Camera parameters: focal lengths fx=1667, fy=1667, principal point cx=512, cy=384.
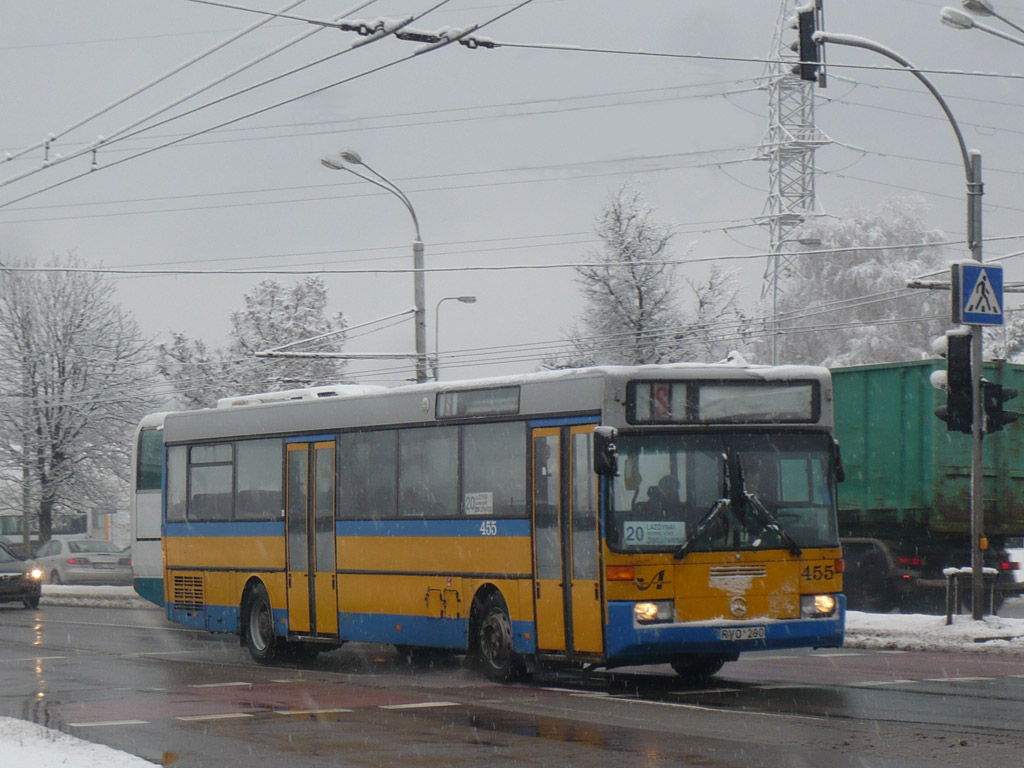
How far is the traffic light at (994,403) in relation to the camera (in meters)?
19.7

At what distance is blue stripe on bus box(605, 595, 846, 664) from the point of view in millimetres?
13117

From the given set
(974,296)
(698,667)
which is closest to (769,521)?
(698,667)

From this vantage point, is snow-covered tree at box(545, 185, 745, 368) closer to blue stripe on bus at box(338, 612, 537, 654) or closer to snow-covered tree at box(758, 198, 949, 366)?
snow-covered tree at box(758, 198, 949, 366)

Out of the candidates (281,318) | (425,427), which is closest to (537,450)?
(425,427)

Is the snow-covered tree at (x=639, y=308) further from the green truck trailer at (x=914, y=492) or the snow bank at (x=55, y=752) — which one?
the snow bank at (x=55, y=752)

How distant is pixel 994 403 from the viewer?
19.7 metres

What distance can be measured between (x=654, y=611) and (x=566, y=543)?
105cm

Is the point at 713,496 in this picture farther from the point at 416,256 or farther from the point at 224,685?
the point at 416,256

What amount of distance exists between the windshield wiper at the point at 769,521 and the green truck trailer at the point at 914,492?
1059 cm

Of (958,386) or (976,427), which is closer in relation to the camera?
(958,386)

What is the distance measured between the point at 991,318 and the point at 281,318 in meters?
38.4

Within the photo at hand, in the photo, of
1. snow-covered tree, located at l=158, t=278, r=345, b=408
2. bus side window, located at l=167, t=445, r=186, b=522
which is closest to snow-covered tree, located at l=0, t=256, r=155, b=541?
snow-covered tree, located at l=158, t=278, r=345, b=408

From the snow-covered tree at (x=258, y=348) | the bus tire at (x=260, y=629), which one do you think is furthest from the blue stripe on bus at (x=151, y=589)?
the snow-covered tree at (x=258, y=348)

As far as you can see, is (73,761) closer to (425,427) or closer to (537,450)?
Result: (537,450)
